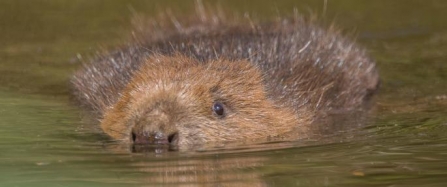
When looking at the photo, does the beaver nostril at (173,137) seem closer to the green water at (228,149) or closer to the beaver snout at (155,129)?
Result: the beaver snout at (155,129)

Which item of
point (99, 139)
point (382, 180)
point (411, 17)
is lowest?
point (382, 180)

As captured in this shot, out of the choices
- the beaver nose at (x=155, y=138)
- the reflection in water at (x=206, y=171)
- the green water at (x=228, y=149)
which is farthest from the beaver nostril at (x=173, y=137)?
the reflection in water at (x=206, y=171)

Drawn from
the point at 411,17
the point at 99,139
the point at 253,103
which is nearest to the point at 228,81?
the point at 253,103

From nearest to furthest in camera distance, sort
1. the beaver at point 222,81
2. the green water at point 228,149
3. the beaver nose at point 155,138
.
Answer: the green water at point 228,149 < the beaver nose at point 155,138 < the beaver at point 222,81

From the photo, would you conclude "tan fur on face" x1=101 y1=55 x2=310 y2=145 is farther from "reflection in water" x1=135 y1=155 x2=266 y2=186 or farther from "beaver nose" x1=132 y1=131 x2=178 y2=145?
"reflection in water" x1=135 y1=155 x2=266 y2=186

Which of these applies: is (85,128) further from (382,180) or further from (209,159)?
(382,180)

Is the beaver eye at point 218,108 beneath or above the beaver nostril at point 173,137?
above

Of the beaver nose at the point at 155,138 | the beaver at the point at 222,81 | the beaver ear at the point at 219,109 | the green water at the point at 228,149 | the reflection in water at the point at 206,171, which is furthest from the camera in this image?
the beaver ear at the point at 219,109
